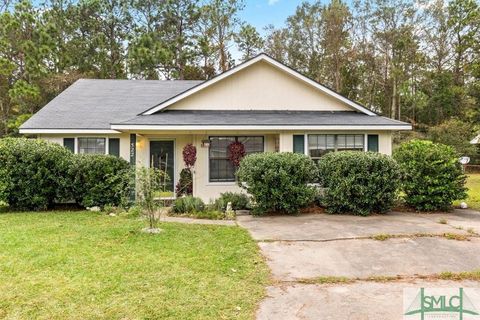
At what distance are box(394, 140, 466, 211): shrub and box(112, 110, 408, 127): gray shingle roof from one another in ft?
5.35

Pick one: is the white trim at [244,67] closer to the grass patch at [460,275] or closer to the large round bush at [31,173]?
the large round bush at [31,173]

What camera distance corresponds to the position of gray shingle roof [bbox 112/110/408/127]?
1041 centimetres

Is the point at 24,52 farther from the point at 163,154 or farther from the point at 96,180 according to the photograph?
the point at 96,180

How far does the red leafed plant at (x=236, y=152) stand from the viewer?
36.6ft

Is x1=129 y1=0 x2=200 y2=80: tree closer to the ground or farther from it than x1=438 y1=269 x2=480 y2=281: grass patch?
farther from it

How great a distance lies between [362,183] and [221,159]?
14.6 feet

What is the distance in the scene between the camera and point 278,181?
9031 millimetres

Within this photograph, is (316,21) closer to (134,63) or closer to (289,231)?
(134,63)

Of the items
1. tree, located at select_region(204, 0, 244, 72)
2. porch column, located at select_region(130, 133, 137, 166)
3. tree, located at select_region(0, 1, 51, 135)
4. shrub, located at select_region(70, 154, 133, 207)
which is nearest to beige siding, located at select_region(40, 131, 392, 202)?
porch column, located at select_region(130, 133, 137, 166)

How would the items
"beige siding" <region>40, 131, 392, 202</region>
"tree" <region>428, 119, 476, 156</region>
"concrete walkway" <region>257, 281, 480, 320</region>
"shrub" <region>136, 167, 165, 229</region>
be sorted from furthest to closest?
"tree" <region>428, 119, 476, 156</region>
"beige siding" <region>40, 131, 392, 202</region>
"shrub" <region>136, 167, 165, 229</region>
"concrete walkway" <region>257, 281, 480, 320</region>

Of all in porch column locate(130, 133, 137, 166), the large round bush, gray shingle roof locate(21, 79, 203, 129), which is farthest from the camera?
gray shingle roof locate(21, 79, 203, 129)

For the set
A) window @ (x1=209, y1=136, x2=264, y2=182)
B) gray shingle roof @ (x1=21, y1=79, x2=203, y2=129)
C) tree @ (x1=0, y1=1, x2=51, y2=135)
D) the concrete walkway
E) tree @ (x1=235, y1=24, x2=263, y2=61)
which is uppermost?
tree @ (x1=235, y1=24, x2=263, y2=61)

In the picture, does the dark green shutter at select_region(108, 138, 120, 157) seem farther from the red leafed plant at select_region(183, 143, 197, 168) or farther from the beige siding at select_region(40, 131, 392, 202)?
the red leafed plant at select_region(183, 143, 197, 168)

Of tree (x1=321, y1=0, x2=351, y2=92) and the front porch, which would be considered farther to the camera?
tree (x1=321, y1=0, x2=351, y2=92)
